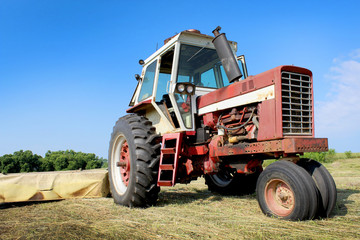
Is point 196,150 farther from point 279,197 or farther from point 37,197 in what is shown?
point 37,197

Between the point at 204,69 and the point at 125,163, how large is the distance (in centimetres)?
223

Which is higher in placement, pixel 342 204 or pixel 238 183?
pixel 238 183

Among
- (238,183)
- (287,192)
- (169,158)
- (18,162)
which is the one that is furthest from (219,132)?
(18,162)

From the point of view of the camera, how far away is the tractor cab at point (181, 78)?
506cm

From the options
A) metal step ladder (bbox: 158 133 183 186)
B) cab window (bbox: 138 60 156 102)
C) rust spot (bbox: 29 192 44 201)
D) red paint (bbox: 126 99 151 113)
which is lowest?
rust spot (bbox: 29 192 44 201)

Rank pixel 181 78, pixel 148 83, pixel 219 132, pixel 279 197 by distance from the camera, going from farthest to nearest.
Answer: pixel 148 83
pixel 181 78
pixel 219 132
pixel 279 197

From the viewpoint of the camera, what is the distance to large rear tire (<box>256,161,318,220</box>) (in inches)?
128

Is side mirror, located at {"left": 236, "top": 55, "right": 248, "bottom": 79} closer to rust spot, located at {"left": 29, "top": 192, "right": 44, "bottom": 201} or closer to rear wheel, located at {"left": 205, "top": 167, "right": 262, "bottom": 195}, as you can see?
rear wheel, located at {"left": 205, "top": 167, "right": 262, "bottom": 195}

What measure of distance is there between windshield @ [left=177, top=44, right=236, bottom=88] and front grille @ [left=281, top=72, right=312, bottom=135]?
1.71m

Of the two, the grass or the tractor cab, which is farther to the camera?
the tractor cab

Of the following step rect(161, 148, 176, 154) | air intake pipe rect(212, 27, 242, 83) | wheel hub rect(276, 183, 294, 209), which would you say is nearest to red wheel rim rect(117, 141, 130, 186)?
step rect(161, 148, 176, 154)

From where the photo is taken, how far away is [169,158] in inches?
200

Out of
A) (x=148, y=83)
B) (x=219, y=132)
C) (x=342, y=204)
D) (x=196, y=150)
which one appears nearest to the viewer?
(x=342, y=204)

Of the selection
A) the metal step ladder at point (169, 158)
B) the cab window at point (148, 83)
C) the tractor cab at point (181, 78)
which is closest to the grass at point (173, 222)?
the metal step ladder at point (169, 158)
